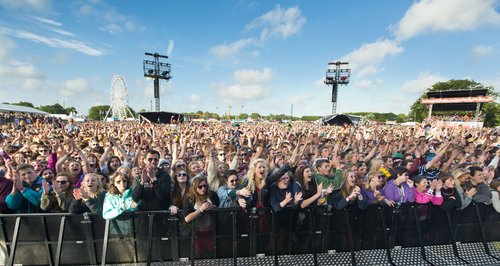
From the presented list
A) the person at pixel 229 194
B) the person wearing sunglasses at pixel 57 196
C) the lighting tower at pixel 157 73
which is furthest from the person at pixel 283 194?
the lighting tower at pixel 157 73

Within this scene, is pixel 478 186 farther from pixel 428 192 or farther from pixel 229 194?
pixel 229 194

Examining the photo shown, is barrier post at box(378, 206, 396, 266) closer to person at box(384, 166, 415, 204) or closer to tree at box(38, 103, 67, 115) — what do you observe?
person at box(384, 166, 415, 204)

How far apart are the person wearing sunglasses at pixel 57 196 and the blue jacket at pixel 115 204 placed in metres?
0.55

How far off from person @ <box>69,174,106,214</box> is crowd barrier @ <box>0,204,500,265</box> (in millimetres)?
114

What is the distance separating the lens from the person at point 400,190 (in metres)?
3.67

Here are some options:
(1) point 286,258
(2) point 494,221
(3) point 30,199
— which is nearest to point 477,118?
(2) point 494,221

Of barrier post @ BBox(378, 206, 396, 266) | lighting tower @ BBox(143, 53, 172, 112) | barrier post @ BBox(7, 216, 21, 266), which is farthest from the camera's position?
lighting tower @ BBox(143, 53, 172, 112)

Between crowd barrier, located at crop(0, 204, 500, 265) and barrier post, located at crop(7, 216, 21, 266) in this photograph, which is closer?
barrier post, located at crop(7, 216, 21, 266)

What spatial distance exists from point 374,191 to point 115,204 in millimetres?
3725

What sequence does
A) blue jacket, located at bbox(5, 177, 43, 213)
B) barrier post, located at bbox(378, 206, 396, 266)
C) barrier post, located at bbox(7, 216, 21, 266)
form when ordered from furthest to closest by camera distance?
barrier post, located at bbox(378, 206, 396, 266)
blue jacket, located at bbox(5, 177, 43, 213)
barrier post, located at bbox(7, 216, 21, 266)

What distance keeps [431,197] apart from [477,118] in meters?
54.6

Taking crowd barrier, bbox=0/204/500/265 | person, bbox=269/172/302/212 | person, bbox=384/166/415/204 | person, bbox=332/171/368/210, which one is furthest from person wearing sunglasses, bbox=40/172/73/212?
person, bbox=384/166/415/204

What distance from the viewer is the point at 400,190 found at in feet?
12.4

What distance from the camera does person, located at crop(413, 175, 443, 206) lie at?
141 inches
